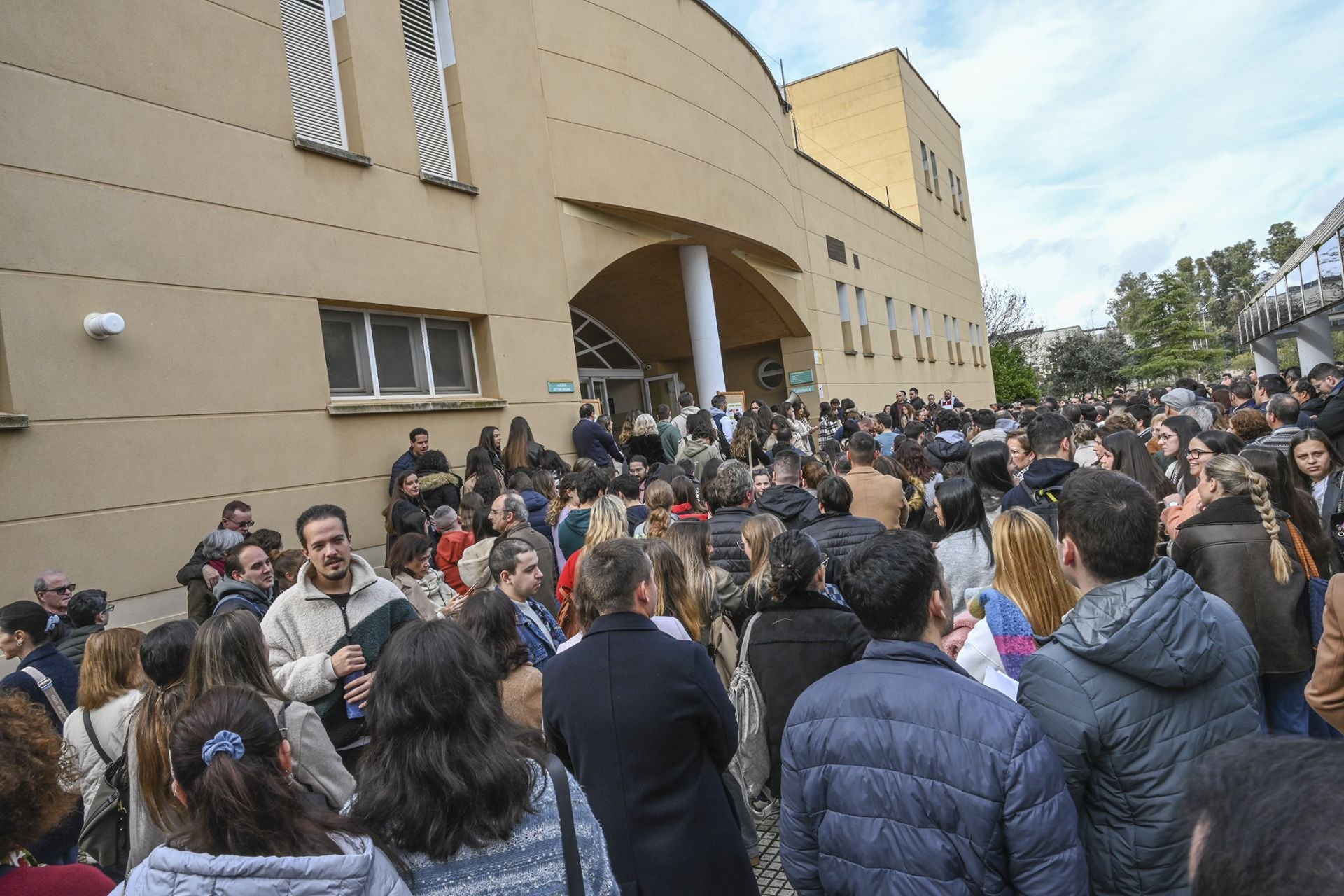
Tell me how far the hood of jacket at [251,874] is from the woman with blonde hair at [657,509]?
153 inches

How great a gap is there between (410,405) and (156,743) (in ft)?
23.1

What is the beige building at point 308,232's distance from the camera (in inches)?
271

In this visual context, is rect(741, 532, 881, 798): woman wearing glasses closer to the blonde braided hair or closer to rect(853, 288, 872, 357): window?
the blonde braided hair

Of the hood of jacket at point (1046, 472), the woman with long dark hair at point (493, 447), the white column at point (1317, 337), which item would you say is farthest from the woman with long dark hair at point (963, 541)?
the white column at point (1317, 337)

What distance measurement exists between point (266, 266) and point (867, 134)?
30.2 m

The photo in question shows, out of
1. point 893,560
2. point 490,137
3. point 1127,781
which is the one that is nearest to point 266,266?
point 490,137

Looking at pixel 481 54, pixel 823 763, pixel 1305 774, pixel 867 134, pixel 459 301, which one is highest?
pixel 867 134

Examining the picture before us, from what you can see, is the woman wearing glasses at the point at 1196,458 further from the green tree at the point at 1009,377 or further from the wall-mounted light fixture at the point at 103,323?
the green tree at the point at 1009,377

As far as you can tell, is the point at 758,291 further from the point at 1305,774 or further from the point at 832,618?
the point at 1305,774

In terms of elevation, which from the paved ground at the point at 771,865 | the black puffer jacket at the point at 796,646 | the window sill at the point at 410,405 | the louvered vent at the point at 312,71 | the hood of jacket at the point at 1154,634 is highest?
the louvered vent at the point at 312,71

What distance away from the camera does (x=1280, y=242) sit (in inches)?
3305

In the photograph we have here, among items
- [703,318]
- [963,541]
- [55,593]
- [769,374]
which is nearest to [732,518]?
[963,541]

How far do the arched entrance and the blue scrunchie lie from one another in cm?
1624

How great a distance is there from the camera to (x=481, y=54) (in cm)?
1149
